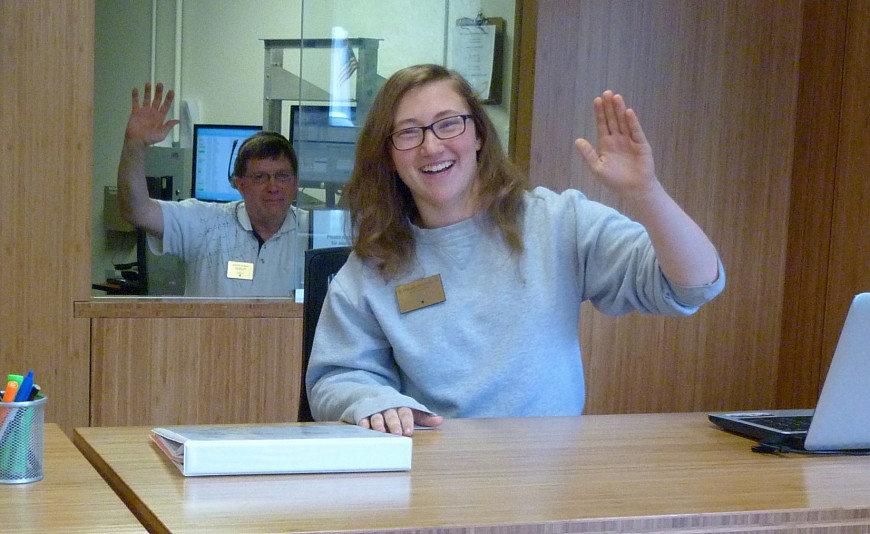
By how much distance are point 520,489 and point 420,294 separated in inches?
29.6

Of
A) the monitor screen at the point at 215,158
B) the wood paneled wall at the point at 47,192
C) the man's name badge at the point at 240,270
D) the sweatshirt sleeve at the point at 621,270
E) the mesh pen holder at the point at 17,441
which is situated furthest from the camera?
the man's name badge at the point at 240,270

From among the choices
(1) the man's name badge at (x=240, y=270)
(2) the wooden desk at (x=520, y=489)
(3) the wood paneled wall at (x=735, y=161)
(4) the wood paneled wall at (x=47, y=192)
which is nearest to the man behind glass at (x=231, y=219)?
(1) the man's name badge at (x=240, y=270)

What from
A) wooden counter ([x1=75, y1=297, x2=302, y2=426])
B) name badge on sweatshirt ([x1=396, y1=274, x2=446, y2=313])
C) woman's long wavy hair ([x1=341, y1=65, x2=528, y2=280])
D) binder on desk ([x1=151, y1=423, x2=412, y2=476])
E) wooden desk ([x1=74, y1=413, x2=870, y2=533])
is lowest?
wooden counter ([x1=75, y1=297, x2=302, y2=426])

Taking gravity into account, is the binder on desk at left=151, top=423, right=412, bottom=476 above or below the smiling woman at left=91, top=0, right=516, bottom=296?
below

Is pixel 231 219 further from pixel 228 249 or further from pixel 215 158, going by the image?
pixel 215 158

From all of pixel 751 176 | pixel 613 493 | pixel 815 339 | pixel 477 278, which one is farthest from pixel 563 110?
pixel 613 493

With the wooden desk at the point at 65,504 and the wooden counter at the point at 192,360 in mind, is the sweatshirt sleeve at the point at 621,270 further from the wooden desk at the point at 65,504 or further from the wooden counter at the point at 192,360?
the wooden counter at the point at 192,360

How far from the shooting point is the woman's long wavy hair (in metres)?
2.06

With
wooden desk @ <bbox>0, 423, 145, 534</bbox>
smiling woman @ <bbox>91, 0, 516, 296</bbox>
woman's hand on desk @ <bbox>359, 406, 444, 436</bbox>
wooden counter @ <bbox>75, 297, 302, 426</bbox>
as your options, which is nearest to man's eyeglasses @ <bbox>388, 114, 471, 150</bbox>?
woman's hand on desk @ <bbox>359, 406, 444, 436</bbox>

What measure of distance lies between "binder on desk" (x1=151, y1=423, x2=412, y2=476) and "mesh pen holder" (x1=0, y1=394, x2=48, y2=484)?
18cm

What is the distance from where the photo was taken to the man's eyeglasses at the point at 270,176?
3.60 meters

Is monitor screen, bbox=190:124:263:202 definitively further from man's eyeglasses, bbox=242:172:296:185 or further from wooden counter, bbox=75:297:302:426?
wooden counter, bbox=75:297:302:426

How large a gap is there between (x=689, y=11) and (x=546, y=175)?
3.07 ft

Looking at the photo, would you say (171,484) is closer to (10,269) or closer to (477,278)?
(477,278)
